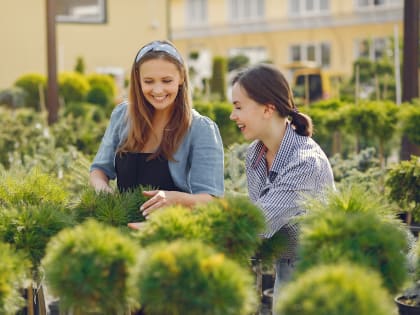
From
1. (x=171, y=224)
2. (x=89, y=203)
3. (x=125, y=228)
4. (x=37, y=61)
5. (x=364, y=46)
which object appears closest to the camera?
(x=171, y=224)

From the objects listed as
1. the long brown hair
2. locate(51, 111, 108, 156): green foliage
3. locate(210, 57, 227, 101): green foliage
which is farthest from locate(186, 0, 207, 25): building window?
the long brown hair

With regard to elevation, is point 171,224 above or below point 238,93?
below

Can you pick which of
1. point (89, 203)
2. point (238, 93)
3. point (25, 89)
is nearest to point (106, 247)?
point (89, 203)

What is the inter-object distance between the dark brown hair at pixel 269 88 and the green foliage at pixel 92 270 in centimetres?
117

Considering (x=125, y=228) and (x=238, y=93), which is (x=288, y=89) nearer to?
(x=238, y=93)

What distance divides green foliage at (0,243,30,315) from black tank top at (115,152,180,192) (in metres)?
1.01

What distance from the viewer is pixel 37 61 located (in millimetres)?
26250

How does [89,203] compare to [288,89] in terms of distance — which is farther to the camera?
[288,89]

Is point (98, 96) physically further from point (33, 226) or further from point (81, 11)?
point (33, 226)

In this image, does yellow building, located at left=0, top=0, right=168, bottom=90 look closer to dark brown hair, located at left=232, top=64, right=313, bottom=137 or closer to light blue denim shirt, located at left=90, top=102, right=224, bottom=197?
light blue denim shirt, located at left=90, top=102, right=224, bottom=197

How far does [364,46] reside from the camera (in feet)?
114

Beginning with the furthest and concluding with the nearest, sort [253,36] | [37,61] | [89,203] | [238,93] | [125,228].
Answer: [253,36] → [37,61] → [238,93] → [89,203] → [125,228]

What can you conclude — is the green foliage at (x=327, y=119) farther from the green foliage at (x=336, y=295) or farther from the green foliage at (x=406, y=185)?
the green foliage at (x=336, y=295)

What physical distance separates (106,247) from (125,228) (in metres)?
0.45
